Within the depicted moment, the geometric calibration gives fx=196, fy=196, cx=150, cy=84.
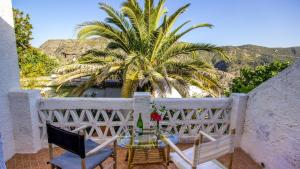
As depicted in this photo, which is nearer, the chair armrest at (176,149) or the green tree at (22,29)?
the chair armrest at (176,149)

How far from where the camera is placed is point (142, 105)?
135 inches

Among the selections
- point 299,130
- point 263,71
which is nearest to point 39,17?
point 263,71

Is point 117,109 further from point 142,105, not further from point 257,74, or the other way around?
point 257,74

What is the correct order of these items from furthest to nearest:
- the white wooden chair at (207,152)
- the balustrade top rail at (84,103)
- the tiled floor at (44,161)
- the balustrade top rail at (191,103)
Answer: the balustrade top rail at (191,103), the balustrade top rail at (84,103), the tiled floor at (44,161), the white wooden chair at (207,152)

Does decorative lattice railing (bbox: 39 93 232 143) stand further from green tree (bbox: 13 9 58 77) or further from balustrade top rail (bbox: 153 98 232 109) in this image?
green tree (bbox: 13 9 58 77)

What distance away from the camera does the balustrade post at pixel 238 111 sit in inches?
142

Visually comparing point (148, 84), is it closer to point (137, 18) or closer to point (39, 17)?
point (137, 18)

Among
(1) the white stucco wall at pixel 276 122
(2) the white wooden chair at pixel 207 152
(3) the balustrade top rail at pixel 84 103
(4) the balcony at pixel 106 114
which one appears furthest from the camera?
(3) the balustrade top rail at pixel 84 103

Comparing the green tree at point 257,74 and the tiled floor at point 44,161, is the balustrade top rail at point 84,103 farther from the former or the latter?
the green tree at point 257,74

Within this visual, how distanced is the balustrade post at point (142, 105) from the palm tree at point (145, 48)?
181cm

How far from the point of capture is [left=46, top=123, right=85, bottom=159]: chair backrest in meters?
2.10

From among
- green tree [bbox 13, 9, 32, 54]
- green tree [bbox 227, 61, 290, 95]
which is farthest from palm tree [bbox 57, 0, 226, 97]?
Answer: green tree [bbox 13, 9, 32, 54]

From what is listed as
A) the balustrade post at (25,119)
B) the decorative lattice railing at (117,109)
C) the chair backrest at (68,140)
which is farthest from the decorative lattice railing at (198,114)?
the balustrade post at (25,119)

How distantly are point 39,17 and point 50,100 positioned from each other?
9.56 meters
